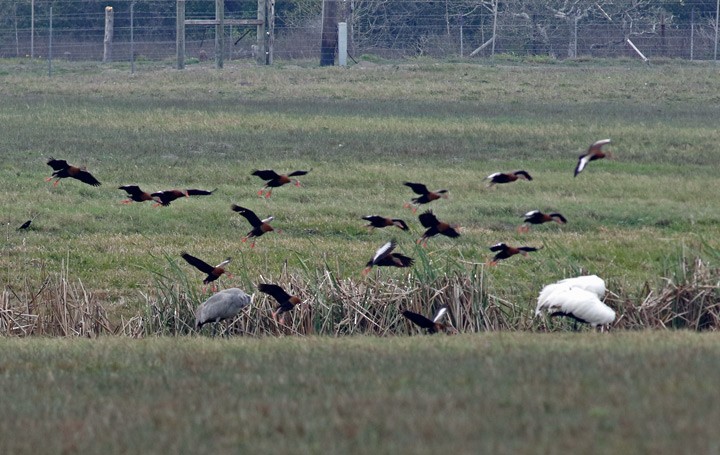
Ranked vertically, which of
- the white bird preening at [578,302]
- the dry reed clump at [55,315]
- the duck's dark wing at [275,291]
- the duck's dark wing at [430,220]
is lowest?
the dry reed clump at [55,315]

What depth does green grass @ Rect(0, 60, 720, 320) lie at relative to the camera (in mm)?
12000

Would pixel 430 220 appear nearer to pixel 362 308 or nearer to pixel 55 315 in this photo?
pixel 362 308

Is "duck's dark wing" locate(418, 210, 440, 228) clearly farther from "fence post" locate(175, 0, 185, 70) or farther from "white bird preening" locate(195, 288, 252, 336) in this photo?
"fence post" locate(175, 0, 185, 70)

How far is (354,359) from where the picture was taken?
710 centimetres

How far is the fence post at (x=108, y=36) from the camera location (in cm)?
3559

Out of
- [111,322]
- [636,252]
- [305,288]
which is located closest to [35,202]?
[111,322]

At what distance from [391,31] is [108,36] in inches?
378

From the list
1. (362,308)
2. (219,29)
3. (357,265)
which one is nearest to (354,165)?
(357,265)

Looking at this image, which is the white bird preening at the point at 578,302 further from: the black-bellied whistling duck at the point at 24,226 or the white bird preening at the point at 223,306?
the black-bellied whistling duck at the point at 24,226

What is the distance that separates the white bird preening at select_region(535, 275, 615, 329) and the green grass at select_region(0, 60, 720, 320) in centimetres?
134

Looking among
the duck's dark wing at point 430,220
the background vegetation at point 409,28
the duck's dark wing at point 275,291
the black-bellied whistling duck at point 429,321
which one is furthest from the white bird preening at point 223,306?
the background vegetation at point 409,28

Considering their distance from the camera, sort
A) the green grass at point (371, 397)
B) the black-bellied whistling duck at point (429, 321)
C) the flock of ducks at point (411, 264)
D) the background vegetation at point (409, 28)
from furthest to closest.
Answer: the background vegetation at point (409, 28) → the black-bellied whistling duck at point (429, 321) → the flock of ducks at point (411, 264) → the green grass at point (371, 397)

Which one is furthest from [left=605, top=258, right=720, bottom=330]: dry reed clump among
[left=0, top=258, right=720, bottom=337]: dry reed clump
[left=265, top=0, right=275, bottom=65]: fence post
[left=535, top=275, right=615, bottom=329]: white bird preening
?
[left=265, top=0, right=275, bottom=65]: fence post

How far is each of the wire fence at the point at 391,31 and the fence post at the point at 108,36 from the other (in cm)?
14
